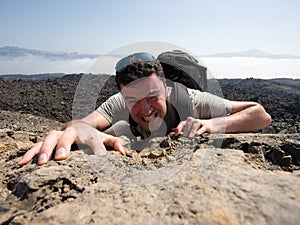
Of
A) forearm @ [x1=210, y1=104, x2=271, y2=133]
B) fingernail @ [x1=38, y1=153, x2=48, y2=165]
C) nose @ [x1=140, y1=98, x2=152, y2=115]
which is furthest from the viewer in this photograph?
nose @ [x1=140, y1=98, x2=152, y2=115]

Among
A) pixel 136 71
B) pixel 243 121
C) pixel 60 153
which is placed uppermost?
pixel 136 71

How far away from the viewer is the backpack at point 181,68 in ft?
11.7

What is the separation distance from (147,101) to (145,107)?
0.06 metres

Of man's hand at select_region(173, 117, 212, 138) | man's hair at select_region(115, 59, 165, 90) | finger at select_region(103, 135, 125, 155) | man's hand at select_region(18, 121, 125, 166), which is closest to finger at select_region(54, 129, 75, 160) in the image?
man's hand at select_region(18, 121, 125, 166)

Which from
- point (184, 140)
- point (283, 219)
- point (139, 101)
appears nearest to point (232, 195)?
point (283, 219)

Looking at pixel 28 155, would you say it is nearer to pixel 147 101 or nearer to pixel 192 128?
pixel 192 128

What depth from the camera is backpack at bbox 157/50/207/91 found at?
3.56 metres

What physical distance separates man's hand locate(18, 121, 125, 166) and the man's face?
740mm

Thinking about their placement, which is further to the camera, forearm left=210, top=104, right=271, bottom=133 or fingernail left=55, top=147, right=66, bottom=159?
forearm left=210, top=104, right=271, bottom=133

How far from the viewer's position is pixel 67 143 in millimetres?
1903

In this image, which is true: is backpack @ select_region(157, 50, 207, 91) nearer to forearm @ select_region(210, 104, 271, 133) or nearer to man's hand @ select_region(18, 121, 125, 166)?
forearm @ select_region(210, 104, 271, 133)

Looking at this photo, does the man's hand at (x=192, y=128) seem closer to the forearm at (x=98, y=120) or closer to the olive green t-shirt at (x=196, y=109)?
the olive green t-shirt at (x=196, y=109)

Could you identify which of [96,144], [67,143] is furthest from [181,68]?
[67,143]

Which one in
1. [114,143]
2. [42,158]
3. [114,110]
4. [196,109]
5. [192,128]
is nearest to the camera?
[42,158]
